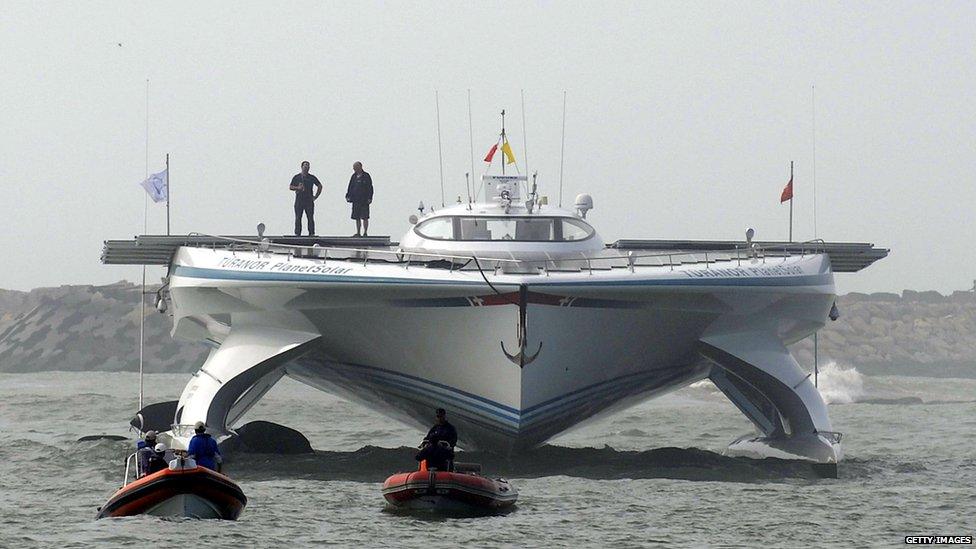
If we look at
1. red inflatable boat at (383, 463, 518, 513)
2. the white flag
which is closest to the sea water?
red inflatable boat at (383, 463, 518, 513)

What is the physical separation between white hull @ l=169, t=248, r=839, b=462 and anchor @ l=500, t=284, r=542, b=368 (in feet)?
0.09

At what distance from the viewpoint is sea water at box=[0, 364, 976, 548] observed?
→ 17.8 m

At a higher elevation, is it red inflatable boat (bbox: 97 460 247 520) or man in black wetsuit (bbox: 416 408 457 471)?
man in black wetsuit (bbox: 416 408 457 471)

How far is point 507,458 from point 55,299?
218ft

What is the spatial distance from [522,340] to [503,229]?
4304 millimetres

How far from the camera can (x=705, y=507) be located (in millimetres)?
20047

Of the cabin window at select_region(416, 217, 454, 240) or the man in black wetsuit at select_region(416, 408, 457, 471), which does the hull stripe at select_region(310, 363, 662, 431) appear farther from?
the cabin window at select_region(416, 217, 454, 240)

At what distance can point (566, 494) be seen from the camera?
69.2 ft

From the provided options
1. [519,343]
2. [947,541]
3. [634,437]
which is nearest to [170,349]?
[634,437]

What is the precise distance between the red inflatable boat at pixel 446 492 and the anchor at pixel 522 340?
249 centimetres

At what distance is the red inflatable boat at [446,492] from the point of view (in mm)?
19172

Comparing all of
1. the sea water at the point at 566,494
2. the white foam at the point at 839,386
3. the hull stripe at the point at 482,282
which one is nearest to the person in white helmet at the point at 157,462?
the sea water at the point at 566,494

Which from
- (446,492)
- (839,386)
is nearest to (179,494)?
(446,492)

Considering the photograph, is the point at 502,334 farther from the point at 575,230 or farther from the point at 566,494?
the point at 575,230
